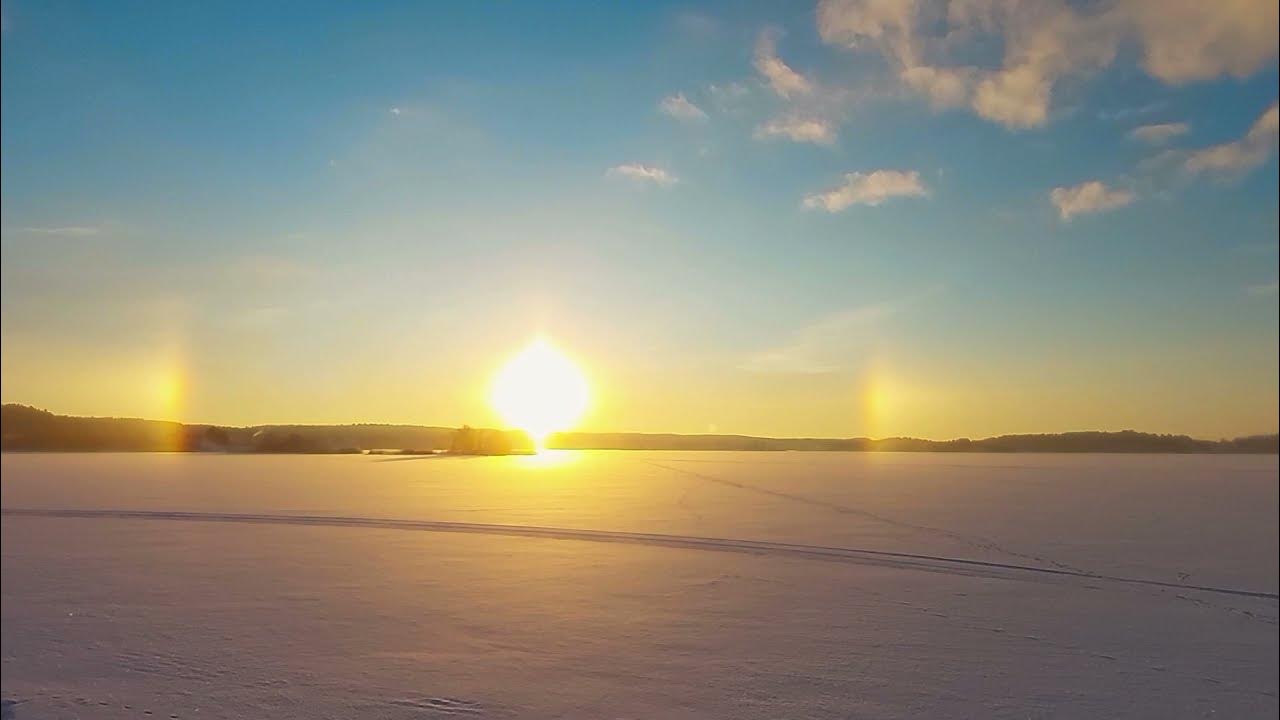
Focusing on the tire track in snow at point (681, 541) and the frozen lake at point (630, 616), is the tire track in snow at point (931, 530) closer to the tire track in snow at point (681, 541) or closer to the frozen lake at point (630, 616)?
the frozen lake at point (630, 616)

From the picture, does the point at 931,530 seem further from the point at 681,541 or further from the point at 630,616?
the point at 630,616

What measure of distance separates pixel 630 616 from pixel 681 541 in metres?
7.22

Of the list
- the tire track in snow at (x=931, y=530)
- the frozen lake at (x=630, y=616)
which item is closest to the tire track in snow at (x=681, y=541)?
the frozen lake at (x=630, y=616)

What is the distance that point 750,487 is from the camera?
35.6 metres

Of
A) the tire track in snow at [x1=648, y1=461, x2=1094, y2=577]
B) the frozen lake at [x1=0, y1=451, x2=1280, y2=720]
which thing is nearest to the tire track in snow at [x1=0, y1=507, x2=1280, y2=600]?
the frozen lake at [x1=0, y1=451, x2=1280, y2=720]

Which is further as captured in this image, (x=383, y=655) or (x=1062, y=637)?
(x=1062, y=637)

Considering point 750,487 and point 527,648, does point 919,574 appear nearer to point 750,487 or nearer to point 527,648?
point 527,648

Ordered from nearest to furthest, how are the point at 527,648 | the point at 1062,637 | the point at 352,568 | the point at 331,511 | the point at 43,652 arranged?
the point at 43,652 → the point at 527,648 → the point at 1062,637 → the point at 352,568 → the point at 331,511

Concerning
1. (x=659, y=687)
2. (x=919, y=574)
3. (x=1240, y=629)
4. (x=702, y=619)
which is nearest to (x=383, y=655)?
(x=659, y=687)

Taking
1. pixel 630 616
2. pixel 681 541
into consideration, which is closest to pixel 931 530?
pixel 681 541

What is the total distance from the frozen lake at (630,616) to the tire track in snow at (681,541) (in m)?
0.12

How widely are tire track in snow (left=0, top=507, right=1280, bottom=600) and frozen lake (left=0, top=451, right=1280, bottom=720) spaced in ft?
0.39

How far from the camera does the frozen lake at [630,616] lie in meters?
6.84

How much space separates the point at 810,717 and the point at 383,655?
4426 millimetres
